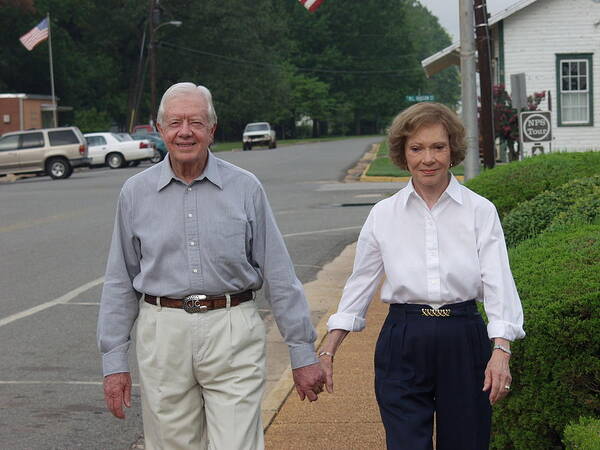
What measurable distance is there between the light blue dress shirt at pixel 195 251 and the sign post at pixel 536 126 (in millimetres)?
15507

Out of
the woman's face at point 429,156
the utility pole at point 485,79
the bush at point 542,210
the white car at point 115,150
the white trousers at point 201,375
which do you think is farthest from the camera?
the white car at point 115,150

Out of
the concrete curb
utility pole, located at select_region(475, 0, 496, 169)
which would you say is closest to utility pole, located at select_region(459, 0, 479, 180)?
the concrete curb

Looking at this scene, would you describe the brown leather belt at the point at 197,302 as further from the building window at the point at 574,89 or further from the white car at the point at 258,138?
the white car at the point at 258,138

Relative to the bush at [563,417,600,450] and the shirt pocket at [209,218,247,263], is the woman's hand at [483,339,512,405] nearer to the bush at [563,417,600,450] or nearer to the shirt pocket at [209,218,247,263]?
the bush at [563,417,600,450]

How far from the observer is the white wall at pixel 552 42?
29.3 meters

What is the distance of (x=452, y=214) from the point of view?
12.5 ft

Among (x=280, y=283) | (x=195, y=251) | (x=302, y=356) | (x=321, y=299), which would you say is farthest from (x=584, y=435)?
(x=321, y=299)

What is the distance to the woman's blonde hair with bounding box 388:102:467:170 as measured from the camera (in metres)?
3.88

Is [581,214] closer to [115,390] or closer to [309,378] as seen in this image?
[309,378]

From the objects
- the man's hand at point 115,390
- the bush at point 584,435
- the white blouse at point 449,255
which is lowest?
the bush at point 584,435

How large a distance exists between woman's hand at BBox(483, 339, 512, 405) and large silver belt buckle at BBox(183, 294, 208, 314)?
1.06m

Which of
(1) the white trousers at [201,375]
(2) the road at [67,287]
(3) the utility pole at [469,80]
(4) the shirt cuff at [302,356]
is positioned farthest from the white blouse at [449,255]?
(3) the utility pole at [469,80]

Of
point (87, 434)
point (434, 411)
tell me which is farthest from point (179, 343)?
point (87, 434)

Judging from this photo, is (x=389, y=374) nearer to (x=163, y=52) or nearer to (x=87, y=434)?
(x=87, y=434)
